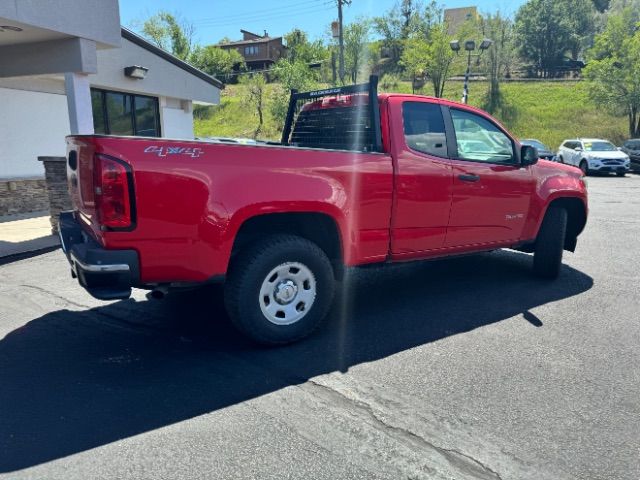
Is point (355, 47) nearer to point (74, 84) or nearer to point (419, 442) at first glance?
point (74, 84)

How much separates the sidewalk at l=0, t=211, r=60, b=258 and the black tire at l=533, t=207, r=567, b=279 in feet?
22.6

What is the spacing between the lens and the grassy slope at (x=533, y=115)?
32969mm

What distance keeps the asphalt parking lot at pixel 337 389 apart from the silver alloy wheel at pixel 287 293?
28 centimetres

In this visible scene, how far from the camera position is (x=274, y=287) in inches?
152

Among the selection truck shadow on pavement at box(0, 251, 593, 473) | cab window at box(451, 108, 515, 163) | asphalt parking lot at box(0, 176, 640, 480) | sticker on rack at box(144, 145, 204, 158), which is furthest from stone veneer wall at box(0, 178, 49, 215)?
cab window at box(451, 108, 515, 163)

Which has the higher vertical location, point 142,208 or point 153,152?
point 153,152

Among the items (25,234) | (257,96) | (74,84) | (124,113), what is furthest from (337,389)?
(257,96)

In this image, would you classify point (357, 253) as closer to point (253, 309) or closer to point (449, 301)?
point (253, 309)

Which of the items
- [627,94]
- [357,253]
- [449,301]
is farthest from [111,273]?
[627,94]

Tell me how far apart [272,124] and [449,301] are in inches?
1587

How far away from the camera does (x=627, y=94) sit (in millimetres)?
29281

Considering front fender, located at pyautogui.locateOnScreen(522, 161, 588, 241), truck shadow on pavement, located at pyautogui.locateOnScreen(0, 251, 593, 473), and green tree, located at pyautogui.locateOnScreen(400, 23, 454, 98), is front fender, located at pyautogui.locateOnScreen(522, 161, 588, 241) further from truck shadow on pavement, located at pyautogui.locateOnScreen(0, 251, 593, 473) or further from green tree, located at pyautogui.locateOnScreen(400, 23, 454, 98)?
green tree, located at pyautogui.locateOnScreen(400, 23, 454, 98)

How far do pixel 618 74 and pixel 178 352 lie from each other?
33.7m

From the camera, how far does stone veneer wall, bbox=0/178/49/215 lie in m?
10.4
